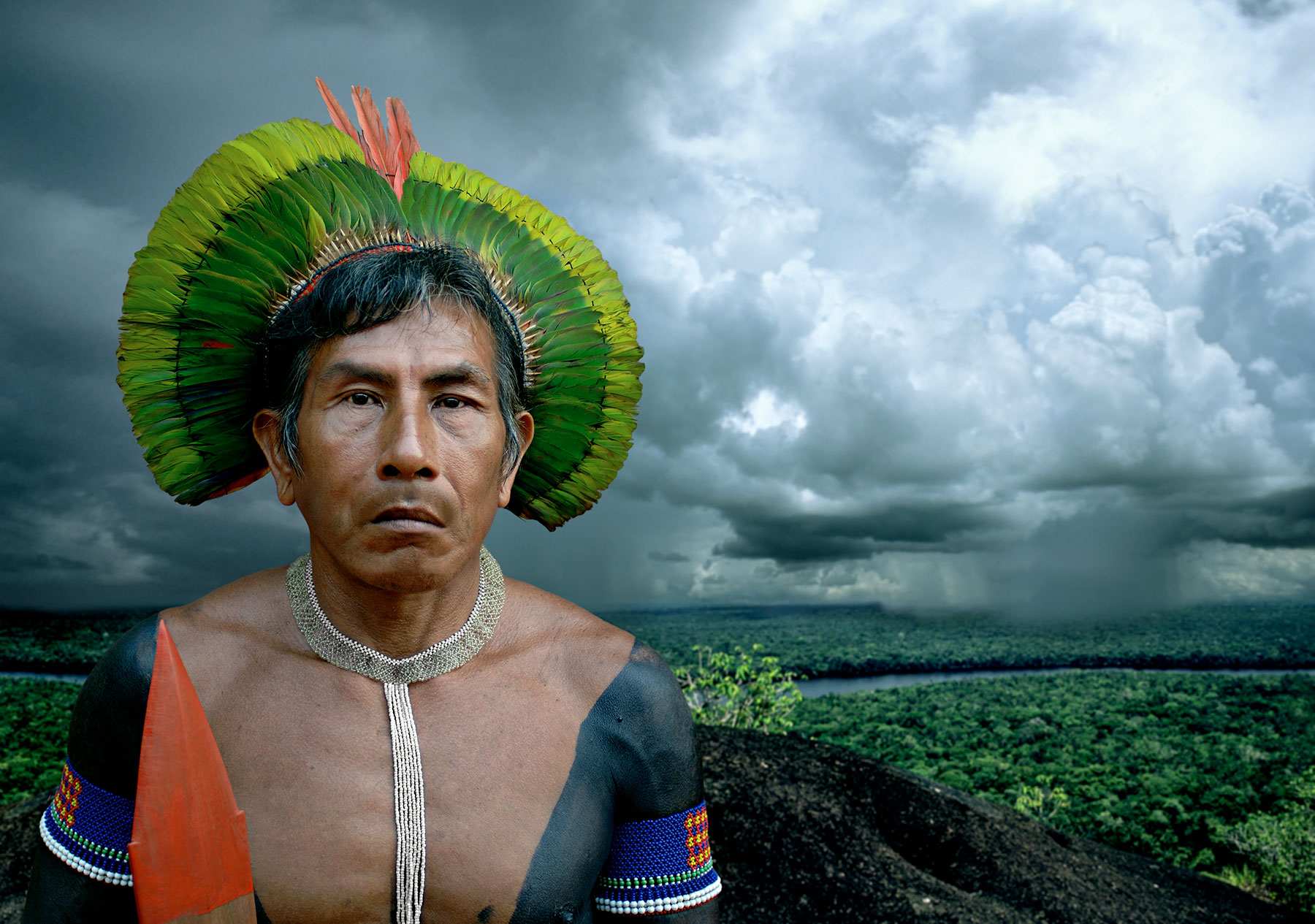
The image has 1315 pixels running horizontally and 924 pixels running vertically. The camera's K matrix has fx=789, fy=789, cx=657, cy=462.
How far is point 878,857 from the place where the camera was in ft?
18.4

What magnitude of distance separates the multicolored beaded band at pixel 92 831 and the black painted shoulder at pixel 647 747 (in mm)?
1152

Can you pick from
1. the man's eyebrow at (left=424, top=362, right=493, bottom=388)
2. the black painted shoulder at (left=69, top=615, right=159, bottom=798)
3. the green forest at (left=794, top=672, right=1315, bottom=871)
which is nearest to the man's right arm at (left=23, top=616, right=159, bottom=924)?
the black painted shoulder at (left=69, top=615, right=159, bottom=798)

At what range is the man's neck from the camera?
6.48ft

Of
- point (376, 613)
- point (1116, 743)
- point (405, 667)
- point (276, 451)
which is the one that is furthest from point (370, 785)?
point (1116, 743)

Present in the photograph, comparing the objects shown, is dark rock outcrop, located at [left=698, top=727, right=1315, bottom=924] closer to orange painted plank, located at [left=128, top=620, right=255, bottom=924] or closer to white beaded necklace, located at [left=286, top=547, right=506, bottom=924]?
white beaded necklace, located at [left=286, top=547, right=506, bottom=924]

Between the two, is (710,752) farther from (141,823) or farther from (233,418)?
(141,823)

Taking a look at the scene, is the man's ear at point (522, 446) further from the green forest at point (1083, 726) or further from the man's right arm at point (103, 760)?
the green forest at point (1083, 726)

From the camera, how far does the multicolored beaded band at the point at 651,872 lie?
2053 millimetres

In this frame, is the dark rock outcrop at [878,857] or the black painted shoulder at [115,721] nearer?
the black painted shoulder at [115,721]

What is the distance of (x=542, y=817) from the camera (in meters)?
1.93

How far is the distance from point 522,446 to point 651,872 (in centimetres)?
119

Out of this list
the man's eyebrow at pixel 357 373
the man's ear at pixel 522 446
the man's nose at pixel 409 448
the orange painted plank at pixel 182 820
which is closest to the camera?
the orange painted plank at pixel 182 820

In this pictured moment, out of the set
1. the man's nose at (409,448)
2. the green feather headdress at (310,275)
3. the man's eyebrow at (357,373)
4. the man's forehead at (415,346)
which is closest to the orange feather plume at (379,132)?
the green feather headdress at (310,275)

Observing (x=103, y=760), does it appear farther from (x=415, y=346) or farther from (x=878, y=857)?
(x=878, y=857)
